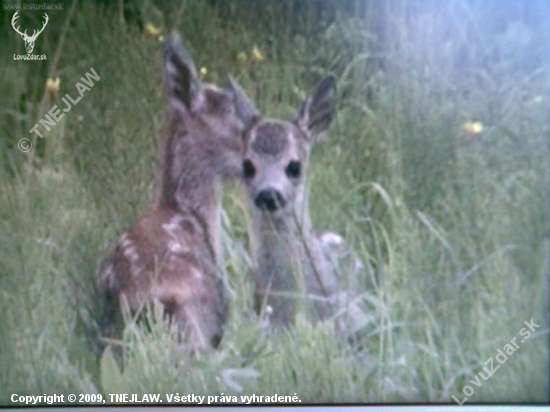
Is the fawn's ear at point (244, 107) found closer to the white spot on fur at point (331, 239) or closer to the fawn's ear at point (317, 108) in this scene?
the fawn's ear at point (317, 108)

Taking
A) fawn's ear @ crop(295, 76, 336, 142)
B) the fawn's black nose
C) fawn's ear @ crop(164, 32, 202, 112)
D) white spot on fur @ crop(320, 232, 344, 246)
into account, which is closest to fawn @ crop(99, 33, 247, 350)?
fawn's ear @ crop(164, 32, 202, 112)

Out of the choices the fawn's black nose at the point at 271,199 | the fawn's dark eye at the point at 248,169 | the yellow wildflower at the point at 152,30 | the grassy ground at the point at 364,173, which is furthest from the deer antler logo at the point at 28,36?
the fawn's black nose at the point at 271,199

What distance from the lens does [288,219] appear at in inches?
150

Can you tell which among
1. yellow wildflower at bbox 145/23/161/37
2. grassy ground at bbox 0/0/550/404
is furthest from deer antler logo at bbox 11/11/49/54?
yellow wildflower at bbox 145/23/161/37

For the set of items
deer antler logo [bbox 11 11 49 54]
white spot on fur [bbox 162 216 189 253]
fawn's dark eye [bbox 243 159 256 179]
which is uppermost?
deer antler logo [bbox 11 11 49 54]

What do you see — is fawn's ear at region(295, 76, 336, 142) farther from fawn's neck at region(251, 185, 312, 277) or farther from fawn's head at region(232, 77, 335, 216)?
fawn's neck at region(251, 185, 312, 277)

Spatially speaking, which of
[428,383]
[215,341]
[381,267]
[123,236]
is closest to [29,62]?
[123,236]

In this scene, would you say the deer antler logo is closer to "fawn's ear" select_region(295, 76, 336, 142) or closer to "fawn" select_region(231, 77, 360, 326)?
"fawn" select_region(231, 77, 360, 326)

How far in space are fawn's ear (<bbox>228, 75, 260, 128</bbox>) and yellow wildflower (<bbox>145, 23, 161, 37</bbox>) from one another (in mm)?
326

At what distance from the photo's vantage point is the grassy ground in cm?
379

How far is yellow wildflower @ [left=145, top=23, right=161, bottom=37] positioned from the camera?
3.82 m

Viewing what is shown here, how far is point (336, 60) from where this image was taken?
3822mm

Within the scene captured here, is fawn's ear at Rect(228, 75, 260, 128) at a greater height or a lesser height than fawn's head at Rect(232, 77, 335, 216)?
greater

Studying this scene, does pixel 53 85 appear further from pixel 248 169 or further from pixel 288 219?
pixel 288 219
